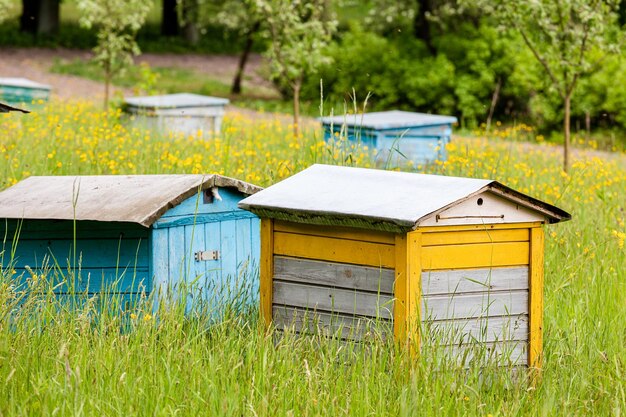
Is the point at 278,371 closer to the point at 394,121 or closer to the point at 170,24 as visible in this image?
the point at 394,121

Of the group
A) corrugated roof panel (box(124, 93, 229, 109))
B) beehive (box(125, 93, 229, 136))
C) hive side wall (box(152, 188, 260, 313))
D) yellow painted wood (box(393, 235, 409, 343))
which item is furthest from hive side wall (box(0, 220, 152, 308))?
corrugated roof panel (box(124, 93, 229, 109))

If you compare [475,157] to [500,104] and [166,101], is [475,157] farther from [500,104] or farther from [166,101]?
[500,104]

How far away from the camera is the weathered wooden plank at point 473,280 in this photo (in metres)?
4.41

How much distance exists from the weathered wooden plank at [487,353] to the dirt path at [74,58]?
779 inches

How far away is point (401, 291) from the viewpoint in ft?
14.1

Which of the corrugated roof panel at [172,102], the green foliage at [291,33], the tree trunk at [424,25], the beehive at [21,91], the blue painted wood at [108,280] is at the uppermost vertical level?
the tree trunk at [424,25]

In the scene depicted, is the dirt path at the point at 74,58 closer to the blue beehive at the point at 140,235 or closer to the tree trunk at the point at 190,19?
the tree trunk at the point at 190,19

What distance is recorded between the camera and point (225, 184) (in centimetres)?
555

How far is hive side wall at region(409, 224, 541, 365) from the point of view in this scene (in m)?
4.39

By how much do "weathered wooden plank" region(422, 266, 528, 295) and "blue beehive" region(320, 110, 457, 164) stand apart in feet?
20.8

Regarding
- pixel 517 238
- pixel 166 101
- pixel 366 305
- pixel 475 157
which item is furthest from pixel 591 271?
pixel 166 101

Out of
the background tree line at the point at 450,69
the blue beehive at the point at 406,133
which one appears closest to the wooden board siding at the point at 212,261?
the blue beehive at the point at 406,133

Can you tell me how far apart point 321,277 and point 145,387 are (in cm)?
116

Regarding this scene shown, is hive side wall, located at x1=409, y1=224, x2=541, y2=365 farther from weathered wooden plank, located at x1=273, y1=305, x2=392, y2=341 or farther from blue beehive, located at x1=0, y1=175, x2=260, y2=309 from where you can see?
blue beehive, located at x1=0, y1=175, x2=260, y2=309
